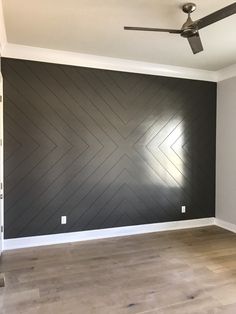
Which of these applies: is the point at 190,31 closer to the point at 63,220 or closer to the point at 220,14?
the point at 220,14

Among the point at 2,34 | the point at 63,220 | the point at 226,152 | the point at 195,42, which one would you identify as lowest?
the point at 63,220

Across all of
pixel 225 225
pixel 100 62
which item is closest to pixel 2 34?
pixel 100 62

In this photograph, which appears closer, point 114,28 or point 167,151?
point 114,28

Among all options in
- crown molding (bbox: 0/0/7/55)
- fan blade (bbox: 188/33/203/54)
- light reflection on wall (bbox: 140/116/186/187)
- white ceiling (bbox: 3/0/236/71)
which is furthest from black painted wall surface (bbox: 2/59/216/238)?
fan blade (bbox: 188/33/203/54)

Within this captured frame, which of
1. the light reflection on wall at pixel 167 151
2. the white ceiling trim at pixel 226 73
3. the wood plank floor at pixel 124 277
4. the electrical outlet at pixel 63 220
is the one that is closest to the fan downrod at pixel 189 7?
the light reflection on wall at pixel 167 151

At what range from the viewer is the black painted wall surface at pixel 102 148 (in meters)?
3.76

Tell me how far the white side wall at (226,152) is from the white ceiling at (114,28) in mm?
687

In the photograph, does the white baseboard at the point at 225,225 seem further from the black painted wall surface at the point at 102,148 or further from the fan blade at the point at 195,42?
the fan blade at the point at 195,42

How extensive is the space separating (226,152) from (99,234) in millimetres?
2652

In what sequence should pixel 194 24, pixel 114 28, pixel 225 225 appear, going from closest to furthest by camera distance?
pixel 194 24, pixel 114 28, pixel 225 225

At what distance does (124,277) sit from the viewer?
2.91 m

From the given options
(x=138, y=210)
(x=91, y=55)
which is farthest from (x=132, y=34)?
(x=138, y=210)

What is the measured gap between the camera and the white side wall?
4.61 metres

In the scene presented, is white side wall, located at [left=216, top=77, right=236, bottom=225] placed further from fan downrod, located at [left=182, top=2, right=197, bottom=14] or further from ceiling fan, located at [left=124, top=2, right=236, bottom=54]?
fan downrod, located at [left=182, top=2, right=197, bottom=14]
